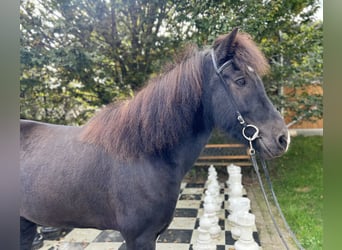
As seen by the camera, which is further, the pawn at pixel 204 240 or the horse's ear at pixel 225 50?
the pawn at pixel 204 240

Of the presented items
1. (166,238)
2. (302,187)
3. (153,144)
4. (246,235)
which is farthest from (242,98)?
(302,187)

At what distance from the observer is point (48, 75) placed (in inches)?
125

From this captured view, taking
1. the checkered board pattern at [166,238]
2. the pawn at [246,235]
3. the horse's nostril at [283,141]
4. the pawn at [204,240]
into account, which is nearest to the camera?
the horse's nostril at [283,141]

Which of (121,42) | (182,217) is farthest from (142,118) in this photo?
(121,42)

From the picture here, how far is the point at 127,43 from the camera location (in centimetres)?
370

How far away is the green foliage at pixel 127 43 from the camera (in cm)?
250

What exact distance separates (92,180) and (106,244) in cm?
134

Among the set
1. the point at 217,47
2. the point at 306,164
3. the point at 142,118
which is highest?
the point at 217,47

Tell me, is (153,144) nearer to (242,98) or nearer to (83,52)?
(242,98)

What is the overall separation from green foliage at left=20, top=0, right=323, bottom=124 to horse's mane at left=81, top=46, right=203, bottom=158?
46.0 inches

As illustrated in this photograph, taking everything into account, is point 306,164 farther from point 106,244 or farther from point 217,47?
point 217,47

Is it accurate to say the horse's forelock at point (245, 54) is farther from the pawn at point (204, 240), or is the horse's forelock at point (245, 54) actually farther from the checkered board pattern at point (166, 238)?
the checkered board pattern at point (166, 238)

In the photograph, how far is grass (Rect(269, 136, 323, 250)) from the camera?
8.11 ft

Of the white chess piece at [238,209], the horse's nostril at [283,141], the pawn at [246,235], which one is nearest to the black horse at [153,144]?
the horse's nostril at [283,141]
